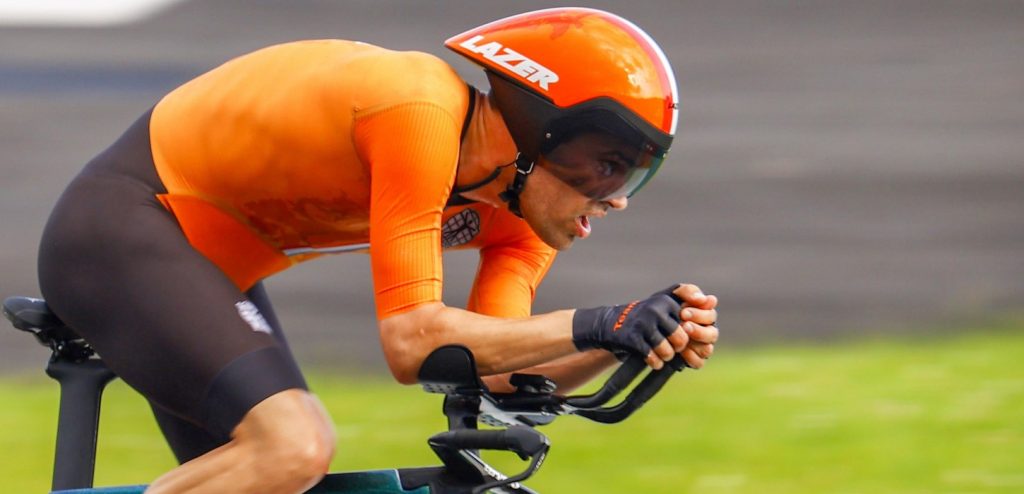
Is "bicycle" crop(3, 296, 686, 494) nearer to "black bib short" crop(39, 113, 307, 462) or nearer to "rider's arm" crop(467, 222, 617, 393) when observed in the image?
"black bib short" crop(39, 113, 307, 462)

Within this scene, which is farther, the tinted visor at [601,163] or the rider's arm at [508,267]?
the rider's arm at [508,267]

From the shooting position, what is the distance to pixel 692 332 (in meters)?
3.57

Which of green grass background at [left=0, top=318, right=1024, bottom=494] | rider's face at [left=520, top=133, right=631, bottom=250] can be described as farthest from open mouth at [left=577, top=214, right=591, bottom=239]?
green grass background at [left=0, top=318, right=1024, bottom=494]

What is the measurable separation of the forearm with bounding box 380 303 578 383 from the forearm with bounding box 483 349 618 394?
0.28 meters

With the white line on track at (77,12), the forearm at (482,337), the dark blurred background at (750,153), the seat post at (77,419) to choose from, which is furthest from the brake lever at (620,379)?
the white line on track at (77,12)

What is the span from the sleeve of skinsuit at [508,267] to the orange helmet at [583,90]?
459 millimetres

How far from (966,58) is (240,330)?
1009 centimetres

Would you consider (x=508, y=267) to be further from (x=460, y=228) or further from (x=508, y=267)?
(x=460, y=228)

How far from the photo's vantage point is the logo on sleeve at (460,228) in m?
4.40

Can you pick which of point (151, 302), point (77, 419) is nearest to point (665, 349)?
point (151, 302)

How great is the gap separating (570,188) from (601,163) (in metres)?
0.12

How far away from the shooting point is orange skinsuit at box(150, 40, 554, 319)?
12.5 ft

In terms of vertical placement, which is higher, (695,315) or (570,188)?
(570,188)

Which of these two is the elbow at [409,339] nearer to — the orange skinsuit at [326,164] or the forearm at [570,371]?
the orange skinsuit at [326,164]
